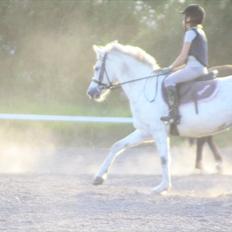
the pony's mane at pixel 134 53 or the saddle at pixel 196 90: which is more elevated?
the pony's mane at pixel 134 53

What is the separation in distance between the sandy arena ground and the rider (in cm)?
127

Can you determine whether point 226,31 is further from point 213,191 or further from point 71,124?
point 213,191

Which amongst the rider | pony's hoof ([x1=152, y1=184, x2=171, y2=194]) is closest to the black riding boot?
the rider

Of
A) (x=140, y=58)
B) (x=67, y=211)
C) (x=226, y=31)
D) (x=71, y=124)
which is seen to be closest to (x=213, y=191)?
(x=140, y=58)

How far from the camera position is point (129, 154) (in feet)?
58.7

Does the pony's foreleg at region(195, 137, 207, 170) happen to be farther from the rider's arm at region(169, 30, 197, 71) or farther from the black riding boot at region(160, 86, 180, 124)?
the rider's arm at region(169, 30, 197, 71)

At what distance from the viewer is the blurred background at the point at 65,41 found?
883 inches

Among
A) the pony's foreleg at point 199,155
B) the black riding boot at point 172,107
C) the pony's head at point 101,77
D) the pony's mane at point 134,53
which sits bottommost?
the pony's foreleg at point 199,155

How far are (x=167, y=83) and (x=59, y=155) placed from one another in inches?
266

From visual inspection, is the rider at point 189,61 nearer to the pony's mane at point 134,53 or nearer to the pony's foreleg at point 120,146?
the pony's foreleg at point 120,146

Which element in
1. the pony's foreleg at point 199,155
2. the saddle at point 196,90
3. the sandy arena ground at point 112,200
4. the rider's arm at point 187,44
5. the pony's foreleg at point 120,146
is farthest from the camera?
the pony's foreleg at point 199,155

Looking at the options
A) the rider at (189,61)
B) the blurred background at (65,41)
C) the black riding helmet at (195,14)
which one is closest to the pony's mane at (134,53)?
the rider at (189,61)

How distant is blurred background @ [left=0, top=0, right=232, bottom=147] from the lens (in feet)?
73.6

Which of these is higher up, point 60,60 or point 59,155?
point 60,60
